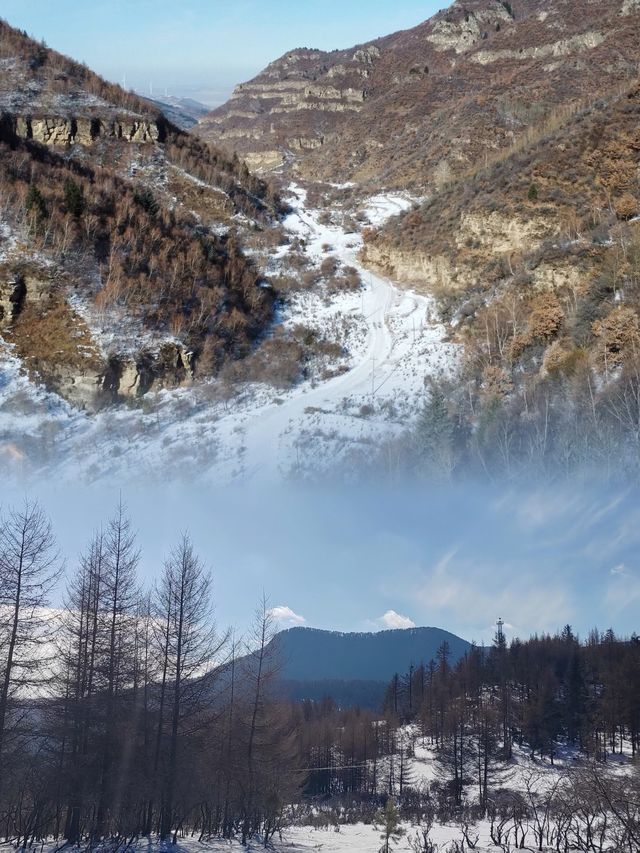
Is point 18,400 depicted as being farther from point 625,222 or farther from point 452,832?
point 625,222

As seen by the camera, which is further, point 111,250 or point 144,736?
point 111,250

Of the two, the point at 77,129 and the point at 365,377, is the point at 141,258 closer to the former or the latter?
the point at 365,377

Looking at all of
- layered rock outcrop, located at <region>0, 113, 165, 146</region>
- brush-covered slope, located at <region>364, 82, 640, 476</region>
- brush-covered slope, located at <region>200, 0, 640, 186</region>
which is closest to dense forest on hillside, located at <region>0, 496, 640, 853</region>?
brush-covered slope, located at <region>364, 82, 640, 476</region>

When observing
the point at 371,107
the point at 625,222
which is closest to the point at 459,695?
the point at 625,222

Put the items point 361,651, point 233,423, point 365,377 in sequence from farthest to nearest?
point 361,651 < point 365,377 < point 233,423

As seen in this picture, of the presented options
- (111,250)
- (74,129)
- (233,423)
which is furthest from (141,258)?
(74,129)

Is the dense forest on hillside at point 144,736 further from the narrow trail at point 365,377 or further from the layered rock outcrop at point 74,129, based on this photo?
the layered rock outcrop at point 74,129

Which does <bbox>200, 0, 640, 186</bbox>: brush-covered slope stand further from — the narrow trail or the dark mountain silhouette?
the dark mountain silhouette

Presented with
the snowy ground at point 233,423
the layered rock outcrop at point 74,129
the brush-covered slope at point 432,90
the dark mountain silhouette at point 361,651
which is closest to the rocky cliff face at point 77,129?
the layered rock outcrop at point 74,129
